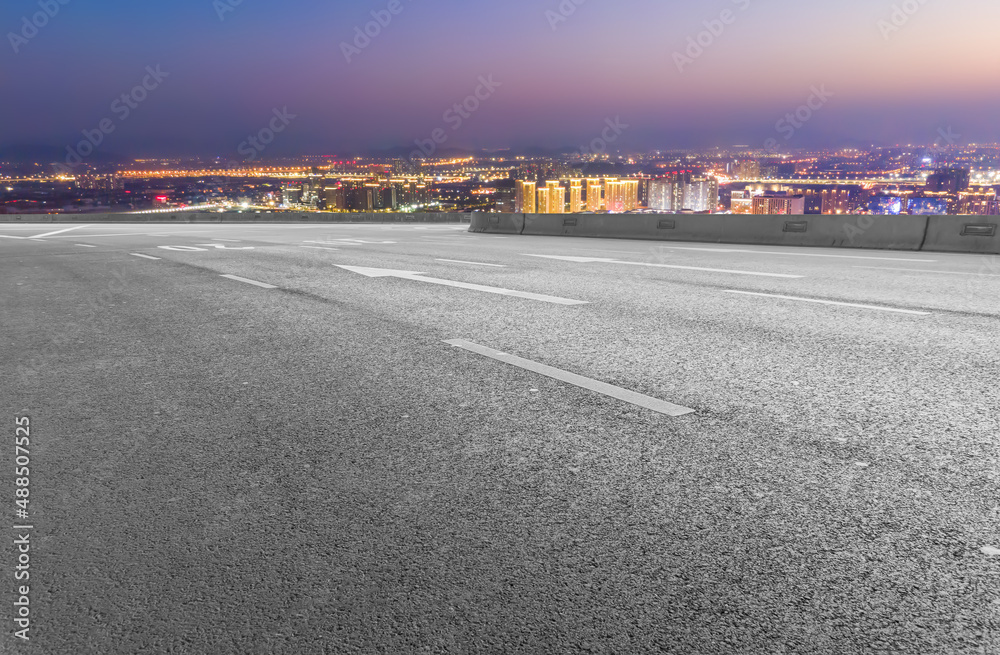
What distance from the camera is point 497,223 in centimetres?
2727

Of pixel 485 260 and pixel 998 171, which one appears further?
pixel 998 171

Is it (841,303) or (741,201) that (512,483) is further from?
(741,201)

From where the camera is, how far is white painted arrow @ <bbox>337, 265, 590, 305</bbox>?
343 inches

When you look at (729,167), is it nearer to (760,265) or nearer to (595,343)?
(760,265)

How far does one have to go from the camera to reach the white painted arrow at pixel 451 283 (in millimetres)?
8703

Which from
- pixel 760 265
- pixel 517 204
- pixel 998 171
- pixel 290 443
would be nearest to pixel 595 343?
pixel 290 443

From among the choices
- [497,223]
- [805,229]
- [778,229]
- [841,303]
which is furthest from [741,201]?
[841,303]

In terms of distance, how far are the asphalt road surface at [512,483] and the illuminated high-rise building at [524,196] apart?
29843 millimetres

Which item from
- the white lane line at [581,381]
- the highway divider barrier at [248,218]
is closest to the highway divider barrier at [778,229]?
the white lane line at [581,381]

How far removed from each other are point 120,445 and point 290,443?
85 cm

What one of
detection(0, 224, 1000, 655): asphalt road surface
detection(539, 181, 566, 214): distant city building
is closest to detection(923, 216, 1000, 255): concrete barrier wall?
detection(0, 224, 1000, 655): asphalt road surface

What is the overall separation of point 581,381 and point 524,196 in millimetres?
33644

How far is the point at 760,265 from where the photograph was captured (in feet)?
41.5

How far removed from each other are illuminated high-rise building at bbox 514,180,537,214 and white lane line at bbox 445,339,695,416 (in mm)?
30824
